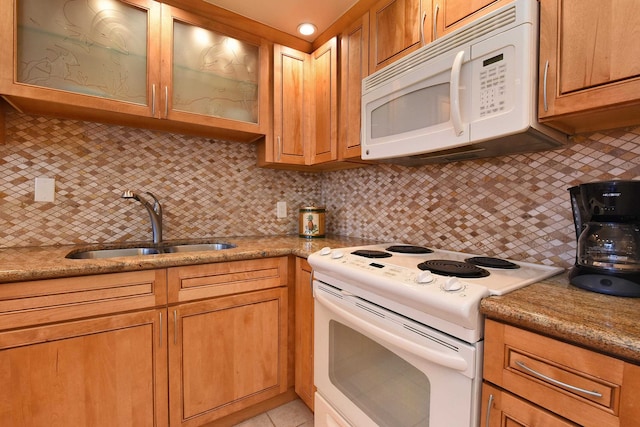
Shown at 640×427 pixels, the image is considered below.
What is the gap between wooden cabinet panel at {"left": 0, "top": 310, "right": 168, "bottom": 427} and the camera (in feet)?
3.39

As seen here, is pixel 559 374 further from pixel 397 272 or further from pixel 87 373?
pixel 87 373

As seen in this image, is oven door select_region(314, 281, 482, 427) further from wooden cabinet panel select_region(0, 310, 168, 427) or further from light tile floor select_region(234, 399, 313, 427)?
wooden cabinet panel select_region(0, 310, 168, 427)

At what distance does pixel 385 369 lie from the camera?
1.02 m

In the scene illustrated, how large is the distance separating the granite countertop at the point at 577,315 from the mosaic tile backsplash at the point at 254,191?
43 centimetres

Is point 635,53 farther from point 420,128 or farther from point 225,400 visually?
point 225,400

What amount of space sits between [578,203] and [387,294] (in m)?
0.67

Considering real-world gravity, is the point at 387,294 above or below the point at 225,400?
above

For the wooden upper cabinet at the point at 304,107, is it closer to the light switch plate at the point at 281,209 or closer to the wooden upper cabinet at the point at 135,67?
the wooden upper cabinet at the point at 135,67

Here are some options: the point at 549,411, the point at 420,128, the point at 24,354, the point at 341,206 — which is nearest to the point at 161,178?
the point at 24,354

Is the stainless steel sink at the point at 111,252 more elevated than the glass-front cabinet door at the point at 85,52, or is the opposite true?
the glass-front cabinet door at the point at 85,52

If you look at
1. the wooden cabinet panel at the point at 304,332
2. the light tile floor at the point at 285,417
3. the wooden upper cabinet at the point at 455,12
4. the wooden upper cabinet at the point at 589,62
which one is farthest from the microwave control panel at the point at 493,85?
the light tile floor at the point at 285,417

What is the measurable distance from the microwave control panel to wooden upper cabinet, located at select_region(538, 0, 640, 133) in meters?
0.10

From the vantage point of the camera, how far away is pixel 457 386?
2.52 ft

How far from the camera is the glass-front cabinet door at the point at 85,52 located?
4.06ft
